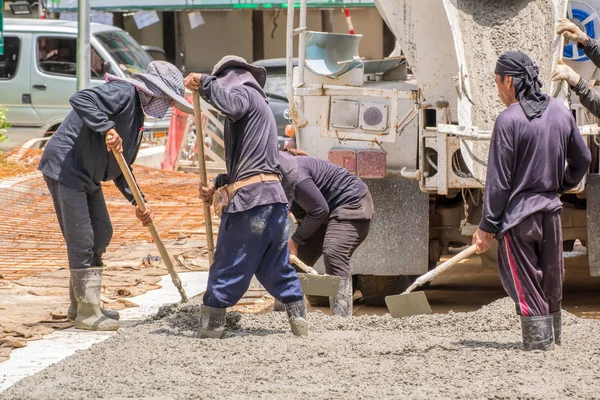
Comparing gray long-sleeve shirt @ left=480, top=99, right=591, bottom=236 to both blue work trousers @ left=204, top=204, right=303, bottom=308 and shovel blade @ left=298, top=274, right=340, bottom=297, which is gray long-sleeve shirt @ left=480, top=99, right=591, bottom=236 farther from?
shovel blade @ left=298, top=274, right=340, bottom=297

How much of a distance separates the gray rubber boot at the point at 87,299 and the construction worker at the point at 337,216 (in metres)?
1.31

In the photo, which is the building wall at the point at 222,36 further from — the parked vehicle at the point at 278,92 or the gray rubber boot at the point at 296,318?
the gray rubber boot at the point at 296,318

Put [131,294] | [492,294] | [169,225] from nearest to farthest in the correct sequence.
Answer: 1. [131,294]
2. [492,294]
3. [169,225]

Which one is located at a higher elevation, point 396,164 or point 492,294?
point 396,164

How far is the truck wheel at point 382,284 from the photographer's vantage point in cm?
830

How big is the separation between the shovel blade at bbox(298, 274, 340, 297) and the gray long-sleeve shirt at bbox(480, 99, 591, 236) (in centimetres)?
140

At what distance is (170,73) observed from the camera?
269 inches

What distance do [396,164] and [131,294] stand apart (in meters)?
2.23

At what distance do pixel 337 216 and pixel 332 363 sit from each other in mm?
1691

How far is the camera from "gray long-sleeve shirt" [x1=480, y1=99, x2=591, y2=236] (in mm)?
5711

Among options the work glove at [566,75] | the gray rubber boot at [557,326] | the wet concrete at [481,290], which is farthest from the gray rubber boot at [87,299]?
the work glove at [566,75]

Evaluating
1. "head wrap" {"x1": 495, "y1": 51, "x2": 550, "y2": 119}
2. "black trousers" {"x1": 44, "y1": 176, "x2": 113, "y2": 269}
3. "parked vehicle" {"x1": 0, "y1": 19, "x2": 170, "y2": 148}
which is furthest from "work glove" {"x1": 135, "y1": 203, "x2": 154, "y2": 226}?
"parked vehicle" {"x1": 0, "y1": 19, "x2": 170, "y2": 148}

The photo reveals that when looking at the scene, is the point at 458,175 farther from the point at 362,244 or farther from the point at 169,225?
the point at 169,225

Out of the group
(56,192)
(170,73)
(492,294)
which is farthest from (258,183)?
(492,294)
